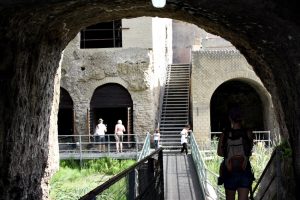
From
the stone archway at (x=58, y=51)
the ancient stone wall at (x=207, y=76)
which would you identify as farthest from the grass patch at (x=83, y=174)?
the stone archway at (x=58, y=51)

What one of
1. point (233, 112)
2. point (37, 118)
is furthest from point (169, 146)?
point (233, 112)

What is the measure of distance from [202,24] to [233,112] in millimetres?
1935

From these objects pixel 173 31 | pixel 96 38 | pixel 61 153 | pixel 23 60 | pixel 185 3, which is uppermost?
pixel 173 31

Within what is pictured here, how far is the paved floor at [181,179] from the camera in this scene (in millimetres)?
12297

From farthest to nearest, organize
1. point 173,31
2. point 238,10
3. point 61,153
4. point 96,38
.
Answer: point 173,31 < point 96,38 < point 61,153 < point 238,10

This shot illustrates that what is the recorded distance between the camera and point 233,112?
5949mm

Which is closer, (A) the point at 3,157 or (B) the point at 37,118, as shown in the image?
(A) the point at 3,157

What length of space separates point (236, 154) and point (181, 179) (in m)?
8.46

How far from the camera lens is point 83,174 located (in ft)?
61.7

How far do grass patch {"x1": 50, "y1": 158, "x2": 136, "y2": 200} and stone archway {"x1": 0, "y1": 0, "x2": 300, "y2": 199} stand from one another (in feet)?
20.9

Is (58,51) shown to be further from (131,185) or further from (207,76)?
(207,76)

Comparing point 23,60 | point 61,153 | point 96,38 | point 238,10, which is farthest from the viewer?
point 96,38

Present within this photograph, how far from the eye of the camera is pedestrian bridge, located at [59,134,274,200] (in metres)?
4.94

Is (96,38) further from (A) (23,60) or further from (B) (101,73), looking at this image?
(A) (23,60)
